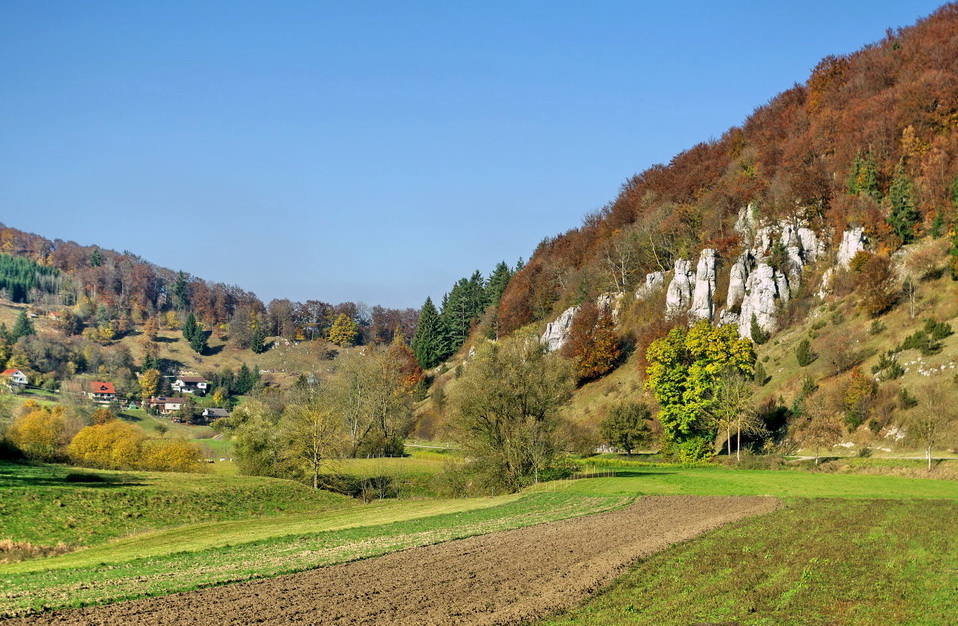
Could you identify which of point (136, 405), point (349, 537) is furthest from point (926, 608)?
point (136, 405)

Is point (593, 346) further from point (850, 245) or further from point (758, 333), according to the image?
point (850, 245)

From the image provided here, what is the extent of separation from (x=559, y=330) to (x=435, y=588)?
111m

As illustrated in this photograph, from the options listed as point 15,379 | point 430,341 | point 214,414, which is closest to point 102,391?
point 15,379

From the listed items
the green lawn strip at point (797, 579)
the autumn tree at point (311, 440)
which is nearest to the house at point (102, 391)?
the autumn tree at point (311, 440)

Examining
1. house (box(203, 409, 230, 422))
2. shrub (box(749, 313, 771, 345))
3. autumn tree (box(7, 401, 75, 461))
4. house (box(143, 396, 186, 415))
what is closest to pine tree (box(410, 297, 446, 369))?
house (box(203, 409, 230, 422))

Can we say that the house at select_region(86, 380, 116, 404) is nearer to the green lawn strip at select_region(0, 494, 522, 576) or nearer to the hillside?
the hillside

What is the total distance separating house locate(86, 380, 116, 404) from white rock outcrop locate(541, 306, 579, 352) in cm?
10825

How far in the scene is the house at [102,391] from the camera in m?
175

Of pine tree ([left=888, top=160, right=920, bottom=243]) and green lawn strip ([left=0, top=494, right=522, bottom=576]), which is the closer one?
green lawn strip ([left=0, top=494, right=522, bottom=576])

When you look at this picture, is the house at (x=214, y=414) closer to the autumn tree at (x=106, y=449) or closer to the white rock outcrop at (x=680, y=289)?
the autumn tree at (x=106, y=449)

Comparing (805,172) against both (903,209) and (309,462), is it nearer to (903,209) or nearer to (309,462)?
(903,209)

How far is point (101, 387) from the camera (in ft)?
592

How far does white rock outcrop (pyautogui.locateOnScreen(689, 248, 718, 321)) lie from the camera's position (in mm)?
106938

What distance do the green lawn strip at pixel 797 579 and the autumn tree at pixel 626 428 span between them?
168 feet
